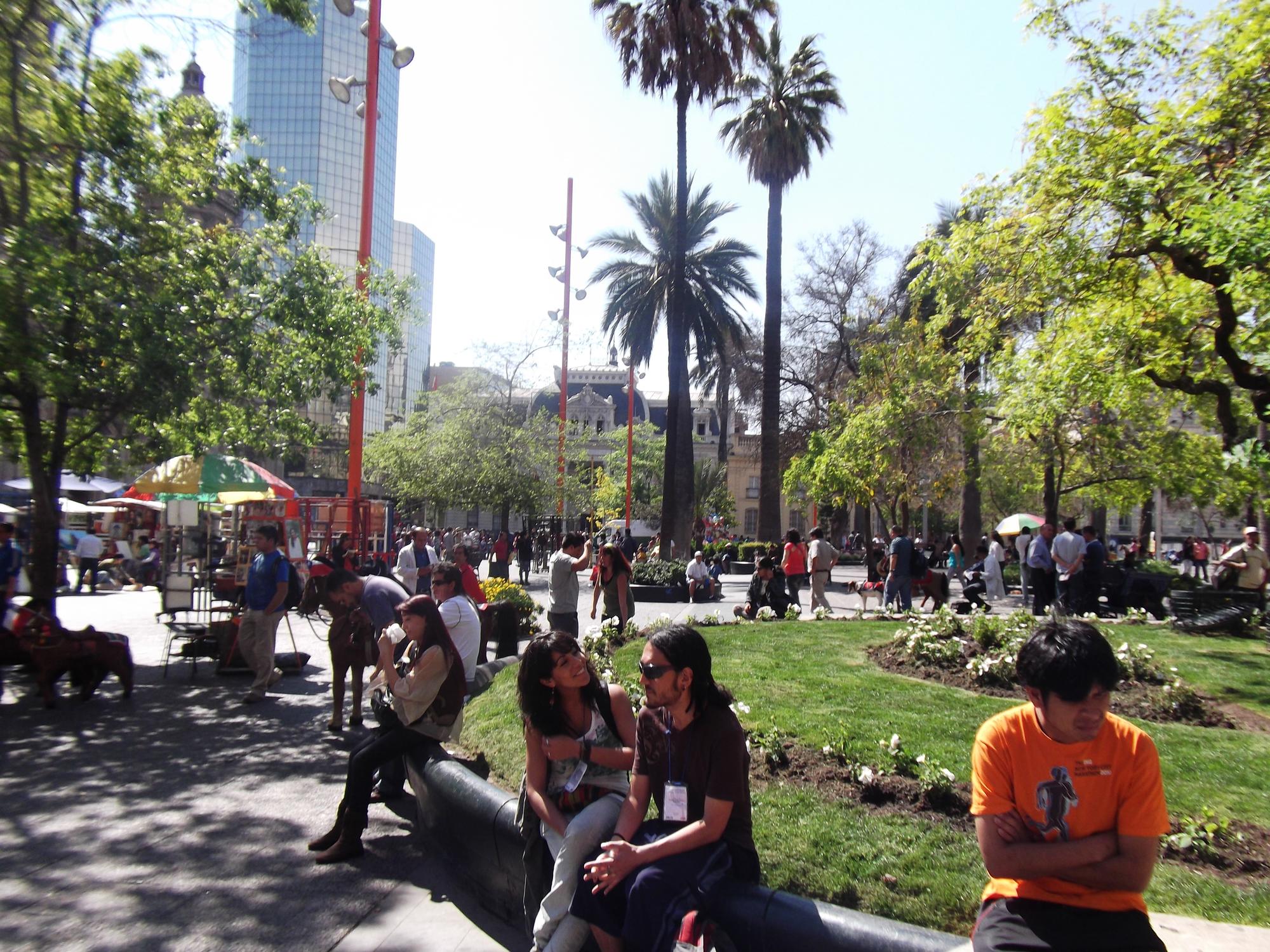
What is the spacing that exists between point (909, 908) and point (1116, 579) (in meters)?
15.6

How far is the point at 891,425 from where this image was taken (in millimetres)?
23391

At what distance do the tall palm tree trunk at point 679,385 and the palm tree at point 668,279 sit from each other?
2197mm

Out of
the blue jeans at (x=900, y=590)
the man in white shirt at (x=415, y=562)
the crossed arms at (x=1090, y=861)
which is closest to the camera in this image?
the crossed arms at (x=1090, y=861)

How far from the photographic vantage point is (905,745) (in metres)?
6.13

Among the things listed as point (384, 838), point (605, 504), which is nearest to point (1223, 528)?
point (605, 504)

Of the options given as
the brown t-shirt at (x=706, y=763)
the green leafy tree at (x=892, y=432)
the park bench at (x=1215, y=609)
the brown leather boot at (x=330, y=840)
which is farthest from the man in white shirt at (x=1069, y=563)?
the brown t-shirt at (x=706, y=763)

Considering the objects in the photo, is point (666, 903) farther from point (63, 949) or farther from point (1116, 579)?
point (1116, 579)

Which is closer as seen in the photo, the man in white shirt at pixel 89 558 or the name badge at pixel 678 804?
the name badge at pixel 678 804

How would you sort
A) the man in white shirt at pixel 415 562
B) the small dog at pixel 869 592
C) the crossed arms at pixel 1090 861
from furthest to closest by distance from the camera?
the small dog at pixel 869 592 < the man in white shirt at pixel 415 562 < the crossed arms at pixel 1090 861

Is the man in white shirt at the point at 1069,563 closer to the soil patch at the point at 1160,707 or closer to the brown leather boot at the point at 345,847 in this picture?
the soil patch at the point at 1160,707

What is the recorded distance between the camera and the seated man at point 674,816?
3.47m

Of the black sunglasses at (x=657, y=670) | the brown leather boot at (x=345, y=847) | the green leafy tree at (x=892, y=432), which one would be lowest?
the brown leather boot at (x=345, y=847)

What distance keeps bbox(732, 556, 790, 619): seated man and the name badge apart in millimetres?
11328

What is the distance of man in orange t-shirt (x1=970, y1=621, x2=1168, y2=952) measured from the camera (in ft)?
8.73
